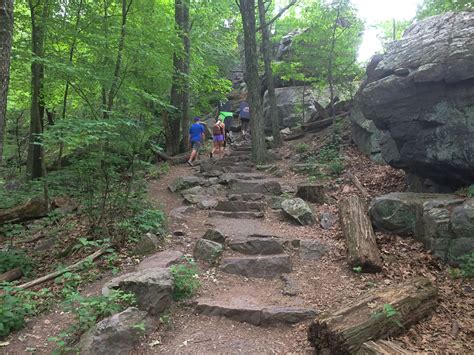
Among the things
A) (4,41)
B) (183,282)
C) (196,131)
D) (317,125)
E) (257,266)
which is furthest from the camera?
(317,125)

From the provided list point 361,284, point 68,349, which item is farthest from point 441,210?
point 68,349

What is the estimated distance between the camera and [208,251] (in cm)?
593

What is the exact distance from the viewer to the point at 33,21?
788cm

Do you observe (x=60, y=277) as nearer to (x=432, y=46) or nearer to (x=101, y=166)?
(x=101, y=166)

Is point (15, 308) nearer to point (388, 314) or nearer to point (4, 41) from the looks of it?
point (4, 41)

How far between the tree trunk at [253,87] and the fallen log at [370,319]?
8.34 meters

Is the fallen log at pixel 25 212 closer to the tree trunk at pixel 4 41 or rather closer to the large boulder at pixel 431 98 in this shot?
the tree trunk at pixel 4 41

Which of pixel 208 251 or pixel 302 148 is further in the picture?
pixel 302 148

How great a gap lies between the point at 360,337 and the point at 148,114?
23.2 ft

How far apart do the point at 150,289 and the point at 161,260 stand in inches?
47.6

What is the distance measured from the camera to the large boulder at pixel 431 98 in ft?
21.7

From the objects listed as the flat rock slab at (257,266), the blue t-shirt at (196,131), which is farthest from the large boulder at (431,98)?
the blue t-shirt at (196,131)

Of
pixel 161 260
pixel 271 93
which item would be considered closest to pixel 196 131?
pixel 271 93

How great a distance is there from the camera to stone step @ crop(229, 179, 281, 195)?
9.38 meters
